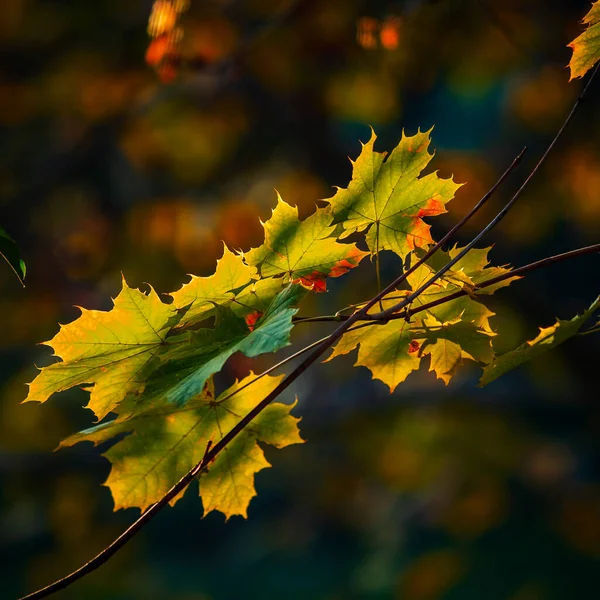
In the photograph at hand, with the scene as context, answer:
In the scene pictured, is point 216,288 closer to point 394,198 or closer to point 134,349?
point 134,349

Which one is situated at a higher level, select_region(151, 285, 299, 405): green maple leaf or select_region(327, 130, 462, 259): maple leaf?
select_region(327, 130, 462, 259): maple leaf

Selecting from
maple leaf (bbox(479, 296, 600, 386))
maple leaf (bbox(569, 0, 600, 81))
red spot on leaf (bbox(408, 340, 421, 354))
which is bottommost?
maple leaf (bbox(479, 296, 600, 386))

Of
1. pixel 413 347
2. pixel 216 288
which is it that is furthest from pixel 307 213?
pixel 216 288

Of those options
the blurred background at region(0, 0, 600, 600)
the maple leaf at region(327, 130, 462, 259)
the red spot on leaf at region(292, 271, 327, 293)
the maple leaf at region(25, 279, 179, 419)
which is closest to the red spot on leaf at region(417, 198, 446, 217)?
the maple leaf at region(327, 130, 462, 259)

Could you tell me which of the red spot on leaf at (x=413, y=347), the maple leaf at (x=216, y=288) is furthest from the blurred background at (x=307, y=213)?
the maple leaf at (x=216, y=288)

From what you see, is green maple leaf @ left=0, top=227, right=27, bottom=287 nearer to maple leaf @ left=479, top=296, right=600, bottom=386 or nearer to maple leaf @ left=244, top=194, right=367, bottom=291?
maple leaf @ left=244, top=194, right=367, bottom=291

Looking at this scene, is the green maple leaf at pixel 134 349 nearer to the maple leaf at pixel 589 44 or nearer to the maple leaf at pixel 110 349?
the maple leaf at pixel 110 349
